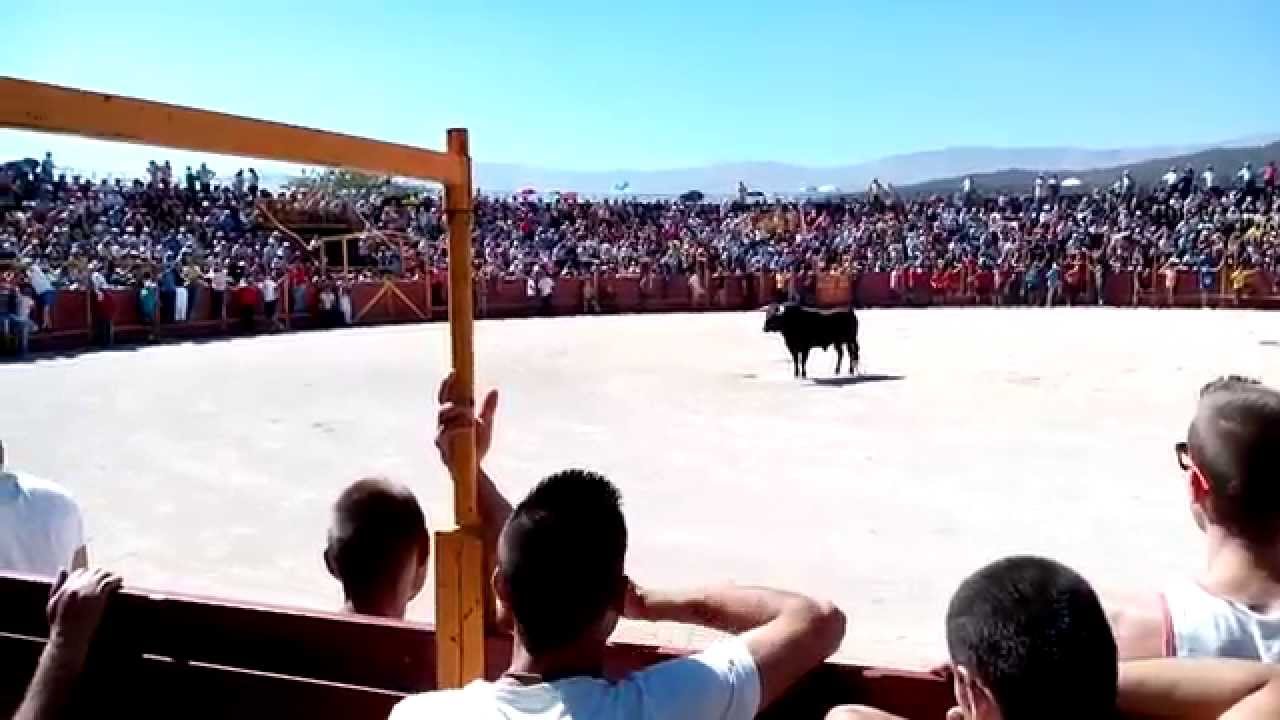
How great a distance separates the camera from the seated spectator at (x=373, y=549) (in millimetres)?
2812

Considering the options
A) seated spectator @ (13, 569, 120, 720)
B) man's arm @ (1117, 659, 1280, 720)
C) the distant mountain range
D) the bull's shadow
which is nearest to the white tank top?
man's arm @ (1117, 659, 1280, 720)

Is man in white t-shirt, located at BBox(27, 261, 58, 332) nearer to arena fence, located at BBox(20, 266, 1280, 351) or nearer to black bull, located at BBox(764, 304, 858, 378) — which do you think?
arena fence, located at BBox(20, 266, 1280, 351)

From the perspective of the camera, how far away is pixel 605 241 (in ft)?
137

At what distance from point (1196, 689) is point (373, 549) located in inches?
66.9

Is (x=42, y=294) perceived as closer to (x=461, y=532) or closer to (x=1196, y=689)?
(x=461, y=532)

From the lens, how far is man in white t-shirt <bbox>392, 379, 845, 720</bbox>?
1796 millimetres

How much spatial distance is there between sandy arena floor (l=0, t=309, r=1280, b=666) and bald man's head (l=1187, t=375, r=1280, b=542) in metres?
1.89

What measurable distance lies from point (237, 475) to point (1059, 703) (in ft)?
30.2

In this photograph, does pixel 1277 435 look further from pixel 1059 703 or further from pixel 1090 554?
pixel 1090 554

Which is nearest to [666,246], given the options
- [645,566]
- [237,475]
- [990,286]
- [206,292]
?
[990,286]

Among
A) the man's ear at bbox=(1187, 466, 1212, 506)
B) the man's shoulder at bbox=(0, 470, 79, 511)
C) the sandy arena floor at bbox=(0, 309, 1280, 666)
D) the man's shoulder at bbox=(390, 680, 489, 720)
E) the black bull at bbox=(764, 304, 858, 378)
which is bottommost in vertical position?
the sandy arena floor at bbox=(0, 309, 1280, 666)

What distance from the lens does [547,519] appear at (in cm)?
182

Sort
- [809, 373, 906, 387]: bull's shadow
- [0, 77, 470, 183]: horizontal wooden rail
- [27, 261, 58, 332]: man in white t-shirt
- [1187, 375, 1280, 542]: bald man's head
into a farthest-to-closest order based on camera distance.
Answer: [27, 261, 58, 332]: man in white t-shirt < [809, 373, 906, 387]: bull's shadow < [1187, 375, 1280, 542]: bald man's head < [0, 77, 470, 183]: horizontal wooden rail

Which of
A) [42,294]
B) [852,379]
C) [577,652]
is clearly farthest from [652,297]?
[577,652]
